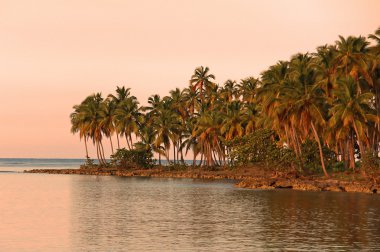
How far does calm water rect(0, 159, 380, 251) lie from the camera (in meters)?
34.1

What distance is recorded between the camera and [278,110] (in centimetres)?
8469

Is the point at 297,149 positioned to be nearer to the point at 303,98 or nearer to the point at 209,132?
the point at 303,98

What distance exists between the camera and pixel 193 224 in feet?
143

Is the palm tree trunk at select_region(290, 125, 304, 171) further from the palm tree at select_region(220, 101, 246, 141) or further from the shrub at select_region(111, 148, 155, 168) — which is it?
the shrub at select_region(111, 148, 155, 168)

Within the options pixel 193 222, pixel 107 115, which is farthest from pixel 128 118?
pixel 193 222

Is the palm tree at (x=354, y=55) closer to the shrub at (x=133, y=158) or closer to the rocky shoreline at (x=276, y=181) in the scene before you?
the rocky shoreline at (x=276, y=181)

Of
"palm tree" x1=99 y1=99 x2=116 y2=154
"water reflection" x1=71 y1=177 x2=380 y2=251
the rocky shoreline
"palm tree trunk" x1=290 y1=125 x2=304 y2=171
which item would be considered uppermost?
"palm tree" x1=99 y1=99 x2=116 y2=154

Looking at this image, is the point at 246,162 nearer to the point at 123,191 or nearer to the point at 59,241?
the point at 123,191

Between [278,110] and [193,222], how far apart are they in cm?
4299

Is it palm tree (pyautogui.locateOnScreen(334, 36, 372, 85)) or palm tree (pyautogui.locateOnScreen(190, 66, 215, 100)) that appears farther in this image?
palm tree (pyautogui.locateOnScreen(190, 66, 215, 100))

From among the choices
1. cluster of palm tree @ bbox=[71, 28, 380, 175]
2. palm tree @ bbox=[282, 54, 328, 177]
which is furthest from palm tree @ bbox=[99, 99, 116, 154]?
palm tree @ bbox=[282, 54, 328, 177]

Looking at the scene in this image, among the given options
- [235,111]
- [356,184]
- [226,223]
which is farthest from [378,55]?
[226,223]

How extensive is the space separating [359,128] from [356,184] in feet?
23.9

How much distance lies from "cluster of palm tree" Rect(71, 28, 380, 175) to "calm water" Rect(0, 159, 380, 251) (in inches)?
578
